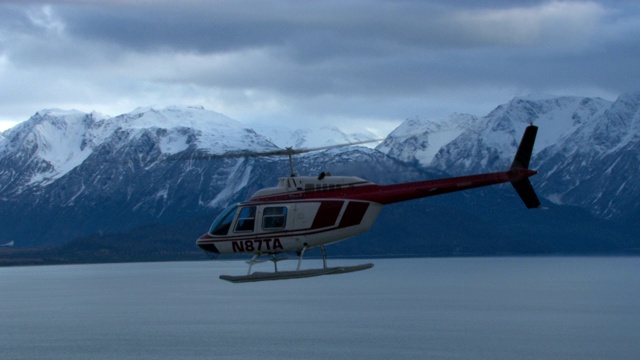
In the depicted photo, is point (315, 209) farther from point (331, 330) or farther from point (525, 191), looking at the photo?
point (331, 330)

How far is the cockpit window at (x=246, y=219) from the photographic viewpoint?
8575 centimetres

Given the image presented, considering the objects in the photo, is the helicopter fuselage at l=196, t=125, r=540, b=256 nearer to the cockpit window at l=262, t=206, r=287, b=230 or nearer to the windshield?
the cockpit window at l=262, t=206, r=287, b=230

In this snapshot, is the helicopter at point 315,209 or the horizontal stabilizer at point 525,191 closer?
the helicopter at point 315,209

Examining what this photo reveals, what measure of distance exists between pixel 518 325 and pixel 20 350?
63166mm

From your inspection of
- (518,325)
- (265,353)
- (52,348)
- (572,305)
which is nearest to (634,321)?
(518,325)

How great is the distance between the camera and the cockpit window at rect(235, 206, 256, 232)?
281 feet

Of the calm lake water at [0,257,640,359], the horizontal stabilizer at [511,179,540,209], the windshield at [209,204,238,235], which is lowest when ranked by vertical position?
the calm lake water at [0,257,640,359]

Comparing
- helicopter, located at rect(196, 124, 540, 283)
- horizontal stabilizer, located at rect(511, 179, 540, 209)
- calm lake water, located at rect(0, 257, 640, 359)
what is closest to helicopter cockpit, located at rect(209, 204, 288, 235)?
helicopter, located at rect(196, 124, 540, 283)

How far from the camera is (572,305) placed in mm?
183500

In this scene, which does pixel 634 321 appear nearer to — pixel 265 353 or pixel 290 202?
pixel 265 353

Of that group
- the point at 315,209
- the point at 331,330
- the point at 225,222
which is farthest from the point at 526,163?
the point at 331,330

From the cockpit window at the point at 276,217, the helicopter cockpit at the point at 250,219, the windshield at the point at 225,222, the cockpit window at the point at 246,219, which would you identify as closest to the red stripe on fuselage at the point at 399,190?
the cockpit window at the point at 276,217

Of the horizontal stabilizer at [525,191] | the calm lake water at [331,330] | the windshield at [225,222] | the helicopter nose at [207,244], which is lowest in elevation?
the calm lake water at [331,330]

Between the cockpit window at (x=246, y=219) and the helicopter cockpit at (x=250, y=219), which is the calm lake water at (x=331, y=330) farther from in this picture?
the cockpit window at (x=246, y=219)
